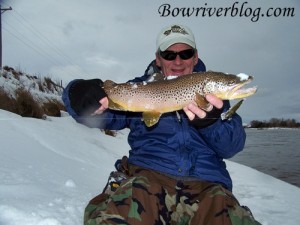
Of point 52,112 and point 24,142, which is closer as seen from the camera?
point 24,142

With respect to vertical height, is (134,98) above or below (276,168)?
above

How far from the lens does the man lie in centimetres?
241

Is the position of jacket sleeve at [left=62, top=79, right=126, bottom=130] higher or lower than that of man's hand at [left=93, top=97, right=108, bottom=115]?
lower

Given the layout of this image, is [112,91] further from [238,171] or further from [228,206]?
[238,171]

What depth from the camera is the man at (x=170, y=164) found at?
241 centimetres

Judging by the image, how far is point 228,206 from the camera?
8.14 feet

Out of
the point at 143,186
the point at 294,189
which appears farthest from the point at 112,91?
the point at 294,189

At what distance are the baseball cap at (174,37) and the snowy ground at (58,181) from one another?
1.79 metres

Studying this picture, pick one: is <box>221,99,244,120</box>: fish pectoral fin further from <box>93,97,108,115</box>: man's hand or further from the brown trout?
<box>93,97,108,115</box>: man's hand

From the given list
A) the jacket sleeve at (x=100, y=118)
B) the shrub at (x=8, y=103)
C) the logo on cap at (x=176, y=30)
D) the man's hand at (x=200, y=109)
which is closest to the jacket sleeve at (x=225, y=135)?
the man's hand at (x=200, y=109)

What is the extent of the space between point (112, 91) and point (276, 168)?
24.2 ft

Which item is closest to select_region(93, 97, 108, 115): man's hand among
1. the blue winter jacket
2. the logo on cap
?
the blue winter jacket

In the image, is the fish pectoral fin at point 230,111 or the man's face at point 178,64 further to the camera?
the man's face at point 178,64

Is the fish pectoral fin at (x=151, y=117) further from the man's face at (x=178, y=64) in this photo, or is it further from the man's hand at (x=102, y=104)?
the man's face at (x=178, y=64)
